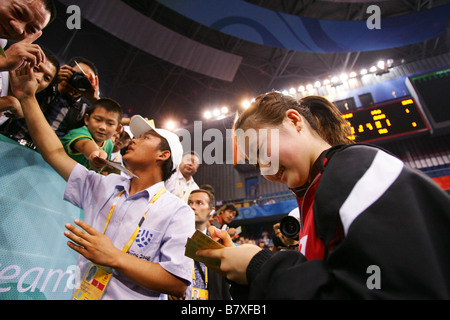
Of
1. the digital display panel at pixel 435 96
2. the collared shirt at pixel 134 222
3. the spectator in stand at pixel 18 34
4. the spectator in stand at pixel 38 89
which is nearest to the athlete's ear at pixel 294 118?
the collared shirt at pixel 134 222

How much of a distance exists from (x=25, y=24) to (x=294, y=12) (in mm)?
10202

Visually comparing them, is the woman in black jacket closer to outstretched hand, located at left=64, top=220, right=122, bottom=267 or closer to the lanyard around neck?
outstretched hand, located at left=64, top=220, right=122, bottom=267

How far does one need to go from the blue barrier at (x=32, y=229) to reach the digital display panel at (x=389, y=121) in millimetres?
7376

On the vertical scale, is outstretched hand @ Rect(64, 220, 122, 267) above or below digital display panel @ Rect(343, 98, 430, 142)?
below

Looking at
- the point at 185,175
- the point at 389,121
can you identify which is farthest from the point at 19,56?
the point at 389,121

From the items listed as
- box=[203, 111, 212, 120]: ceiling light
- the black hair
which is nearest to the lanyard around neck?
the black hair

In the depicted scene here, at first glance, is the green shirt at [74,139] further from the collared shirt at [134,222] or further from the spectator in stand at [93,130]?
the collared shirt at [134,222]

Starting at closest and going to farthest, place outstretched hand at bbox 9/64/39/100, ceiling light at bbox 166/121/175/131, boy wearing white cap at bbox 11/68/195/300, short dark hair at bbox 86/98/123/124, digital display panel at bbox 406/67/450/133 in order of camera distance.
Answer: boy wearing white cap at bbox 11/68/195/300 < outstretched hand at bbox 9/64/39/100 < short dark hair at bbox 86/98/123/124 < digital display panel at bbox 406/67/450/133 < ceiling light at bbox 166/121/175/131

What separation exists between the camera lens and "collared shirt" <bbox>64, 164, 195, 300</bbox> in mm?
546

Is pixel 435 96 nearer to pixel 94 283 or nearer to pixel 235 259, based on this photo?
pixel 235 259

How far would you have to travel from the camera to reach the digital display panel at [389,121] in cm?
704

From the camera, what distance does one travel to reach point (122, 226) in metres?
1.39

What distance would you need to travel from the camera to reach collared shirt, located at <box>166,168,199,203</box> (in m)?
3.98

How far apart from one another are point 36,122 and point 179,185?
2774mm
